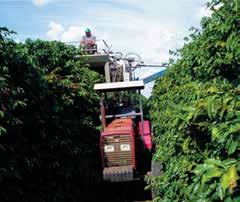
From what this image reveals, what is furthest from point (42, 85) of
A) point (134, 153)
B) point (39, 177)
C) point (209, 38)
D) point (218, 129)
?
point (218, 129)

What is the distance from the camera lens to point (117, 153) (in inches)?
442

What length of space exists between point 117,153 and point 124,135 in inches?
18.5

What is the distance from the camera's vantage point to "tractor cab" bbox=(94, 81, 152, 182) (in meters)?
11.1

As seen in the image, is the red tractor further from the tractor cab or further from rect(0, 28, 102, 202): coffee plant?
rect(0, 28, 102, 202): coffee plant

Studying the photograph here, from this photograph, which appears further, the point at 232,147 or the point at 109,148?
the point at 109,148

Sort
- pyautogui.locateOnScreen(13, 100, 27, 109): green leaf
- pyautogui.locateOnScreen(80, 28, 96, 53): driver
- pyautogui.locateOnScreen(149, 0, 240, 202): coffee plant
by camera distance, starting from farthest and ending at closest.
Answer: pyautogui.locateOnScreen(80, 28, 96, 53): driver
pyautogui.locateOnScreen(13, 100, 27, 109): green leaf
pyautogui.locateOnScreen(149, 0, 240, 202): coffee plant

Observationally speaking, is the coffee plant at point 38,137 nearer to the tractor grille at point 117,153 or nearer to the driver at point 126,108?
the tractor grille at point 117,153

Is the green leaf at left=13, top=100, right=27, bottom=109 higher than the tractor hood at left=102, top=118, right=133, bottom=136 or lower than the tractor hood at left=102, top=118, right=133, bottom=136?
higher

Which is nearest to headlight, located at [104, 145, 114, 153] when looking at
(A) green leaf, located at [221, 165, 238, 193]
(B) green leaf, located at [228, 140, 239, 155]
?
(B) green leaf, located at [228, 140, 239, 155]

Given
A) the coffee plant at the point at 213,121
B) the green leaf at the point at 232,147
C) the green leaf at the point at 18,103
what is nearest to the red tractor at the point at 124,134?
the green leaf at the point at 18,103

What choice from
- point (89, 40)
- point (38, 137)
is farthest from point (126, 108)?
point (89, 40)

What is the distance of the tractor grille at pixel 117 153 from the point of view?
11148mm

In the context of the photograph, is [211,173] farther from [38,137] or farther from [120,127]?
[120,127]

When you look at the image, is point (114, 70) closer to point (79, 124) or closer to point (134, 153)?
point (79, 124)
